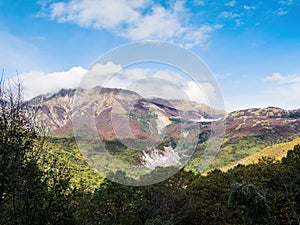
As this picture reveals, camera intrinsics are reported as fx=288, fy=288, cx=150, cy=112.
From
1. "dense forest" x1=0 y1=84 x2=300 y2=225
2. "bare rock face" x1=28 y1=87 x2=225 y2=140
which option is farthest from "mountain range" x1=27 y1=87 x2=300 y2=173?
"dense forest" x1=0 y1=84 x2=300 y2=225

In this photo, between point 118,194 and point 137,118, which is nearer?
point 137,118

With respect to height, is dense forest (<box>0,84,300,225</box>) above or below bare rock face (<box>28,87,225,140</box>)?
below

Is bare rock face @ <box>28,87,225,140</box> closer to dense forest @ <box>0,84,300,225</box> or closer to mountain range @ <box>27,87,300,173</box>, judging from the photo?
mountain range @ <box>27,87,300,173</box>

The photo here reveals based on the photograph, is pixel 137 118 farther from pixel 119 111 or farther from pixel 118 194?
pixel 118 194

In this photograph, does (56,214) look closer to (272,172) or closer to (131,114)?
(131,114)

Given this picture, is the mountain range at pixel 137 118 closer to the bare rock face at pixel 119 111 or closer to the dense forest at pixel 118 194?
the bare rock face at pixel 119 111

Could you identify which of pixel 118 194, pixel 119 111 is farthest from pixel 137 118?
pixel 118 194

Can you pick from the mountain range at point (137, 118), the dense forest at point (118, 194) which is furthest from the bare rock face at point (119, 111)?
the dense forest at point (118, 194)

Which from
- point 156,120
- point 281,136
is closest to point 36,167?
point 156,120
